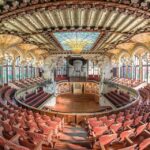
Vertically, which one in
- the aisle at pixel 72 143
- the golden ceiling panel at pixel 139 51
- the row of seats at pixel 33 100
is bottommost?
the row of seats at pixel 33 100

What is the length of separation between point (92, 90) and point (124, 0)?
21564 millimetres

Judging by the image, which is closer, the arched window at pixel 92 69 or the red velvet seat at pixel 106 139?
the red velvet seat at pixel 106 139

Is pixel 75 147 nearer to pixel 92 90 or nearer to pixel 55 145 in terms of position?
pixel 55 145

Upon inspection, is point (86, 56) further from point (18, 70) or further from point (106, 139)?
point (106, 139)

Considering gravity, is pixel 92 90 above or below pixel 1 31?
below

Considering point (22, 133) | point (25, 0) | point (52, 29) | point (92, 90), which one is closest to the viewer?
point (22, 133)

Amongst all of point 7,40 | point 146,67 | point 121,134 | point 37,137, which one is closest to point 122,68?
point 146,67

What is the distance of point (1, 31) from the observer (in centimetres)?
1009

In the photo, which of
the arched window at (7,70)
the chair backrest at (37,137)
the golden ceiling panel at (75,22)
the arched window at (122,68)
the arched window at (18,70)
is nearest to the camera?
the chair backrest at (37,137)

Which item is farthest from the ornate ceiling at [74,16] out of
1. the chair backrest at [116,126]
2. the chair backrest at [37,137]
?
the chair backrest at [37,137]

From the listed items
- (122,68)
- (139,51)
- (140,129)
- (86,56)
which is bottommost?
(140,129)

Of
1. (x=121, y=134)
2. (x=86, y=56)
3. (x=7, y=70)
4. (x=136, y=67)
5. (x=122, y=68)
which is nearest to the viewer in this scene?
(x=121, y=134)

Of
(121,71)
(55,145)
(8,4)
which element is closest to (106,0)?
(8,4)

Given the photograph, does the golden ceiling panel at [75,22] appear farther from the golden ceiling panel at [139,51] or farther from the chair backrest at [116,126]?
the golden ceiling panel at [139,51]
